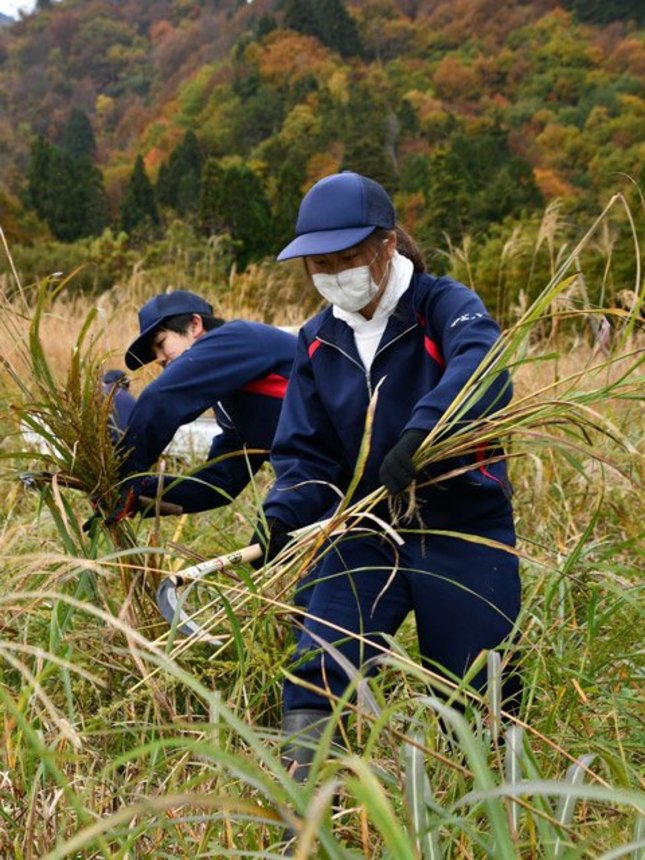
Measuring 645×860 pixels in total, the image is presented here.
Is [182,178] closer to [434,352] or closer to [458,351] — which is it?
[434,352]

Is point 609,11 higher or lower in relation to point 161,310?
lower

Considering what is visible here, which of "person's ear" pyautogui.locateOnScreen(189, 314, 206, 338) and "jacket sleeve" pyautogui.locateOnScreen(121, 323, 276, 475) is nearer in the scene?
"jacket sleeve" pyautogui.locateOnScreen(121, 323, 276, 475)

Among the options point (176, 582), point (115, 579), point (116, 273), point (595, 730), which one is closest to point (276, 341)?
point (115, 579)

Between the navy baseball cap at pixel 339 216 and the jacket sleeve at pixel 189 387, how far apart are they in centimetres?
73

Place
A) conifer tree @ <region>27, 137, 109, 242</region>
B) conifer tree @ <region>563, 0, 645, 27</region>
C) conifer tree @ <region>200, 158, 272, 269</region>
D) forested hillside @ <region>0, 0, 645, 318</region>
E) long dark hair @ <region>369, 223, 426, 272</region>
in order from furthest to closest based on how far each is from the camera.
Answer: conifer tree @ <region>563, 0, 645, 27</region>
conifer tree @ <region>27, 137, 109, 242</region>
forested hillside @ <region>0, 0, 645, 318</region>
conifer tree @ <region>200, 158, 272, 269</region>
long dark hair @ <region>369, 223, 426, 272</region>

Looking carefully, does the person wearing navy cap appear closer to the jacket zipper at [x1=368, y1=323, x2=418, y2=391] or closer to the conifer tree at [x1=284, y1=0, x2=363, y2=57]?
the jacket zipper at [x1=368, y1=323, x2=418, y2=391]

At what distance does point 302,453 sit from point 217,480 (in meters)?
0.87

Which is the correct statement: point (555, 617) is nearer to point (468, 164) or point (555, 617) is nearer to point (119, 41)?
point (468, 164)

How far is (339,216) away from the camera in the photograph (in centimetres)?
268

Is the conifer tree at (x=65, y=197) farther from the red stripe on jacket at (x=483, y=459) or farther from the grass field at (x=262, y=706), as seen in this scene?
the red stripe on jacket at (x=483, y=459)

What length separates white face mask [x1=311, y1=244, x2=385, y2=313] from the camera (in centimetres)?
269

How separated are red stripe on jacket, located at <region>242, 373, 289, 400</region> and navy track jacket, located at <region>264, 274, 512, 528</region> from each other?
2.10ft

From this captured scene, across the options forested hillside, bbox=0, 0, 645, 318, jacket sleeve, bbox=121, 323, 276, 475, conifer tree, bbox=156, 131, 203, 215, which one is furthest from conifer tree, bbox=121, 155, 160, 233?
jacket sleeve, bbox=121, 323, 276, 475

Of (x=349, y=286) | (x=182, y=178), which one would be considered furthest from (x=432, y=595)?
(x=182, y=178)
